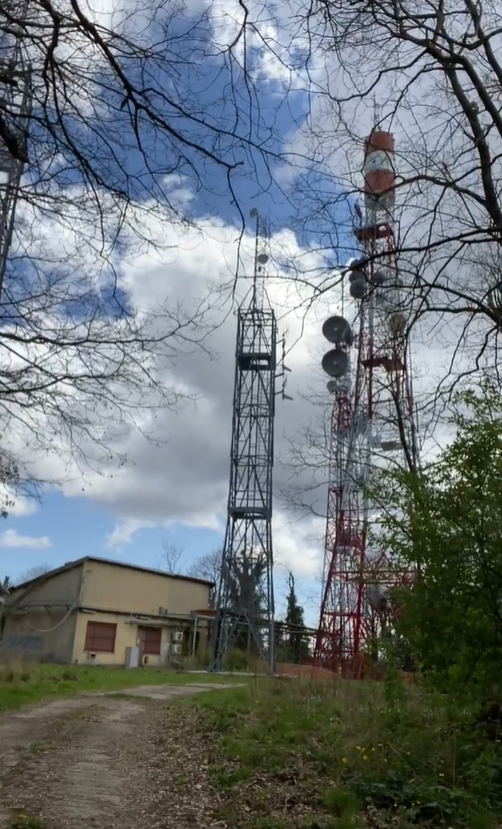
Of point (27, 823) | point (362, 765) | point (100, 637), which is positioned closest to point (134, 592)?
point (100, 637)

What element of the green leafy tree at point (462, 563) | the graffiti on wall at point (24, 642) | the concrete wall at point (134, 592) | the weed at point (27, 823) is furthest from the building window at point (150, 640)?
the weed at point (27, 823)

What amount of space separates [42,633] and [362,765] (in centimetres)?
3078

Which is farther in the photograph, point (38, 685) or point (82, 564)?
point (82, 564)

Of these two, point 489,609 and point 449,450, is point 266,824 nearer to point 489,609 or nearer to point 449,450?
point 489,609

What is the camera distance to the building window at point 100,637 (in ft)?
111

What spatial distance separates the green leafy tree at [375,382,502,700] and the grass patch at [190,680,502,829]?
66 cm

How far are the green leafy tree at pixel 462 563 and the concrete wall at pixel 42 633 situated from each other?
28135mm

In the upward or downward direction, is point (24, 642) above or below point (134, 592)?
below

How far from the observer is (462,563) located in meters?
7.09

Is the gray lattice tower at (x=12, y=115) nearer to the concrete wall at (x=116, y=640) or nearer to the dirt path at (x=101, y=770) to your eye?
the dirt path at (x=101, y=770)

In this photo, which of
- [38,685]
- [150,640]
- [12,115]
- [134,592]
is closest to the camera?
[12,115]

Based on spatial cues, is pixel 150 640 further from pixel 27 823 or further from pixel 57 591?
pixel 27 823

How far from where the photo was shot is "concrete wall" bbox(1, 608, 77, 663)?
3351 centimetres

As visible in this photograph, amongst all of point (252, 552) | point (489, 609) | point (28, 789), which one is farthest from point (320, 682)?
point (252, 552)
